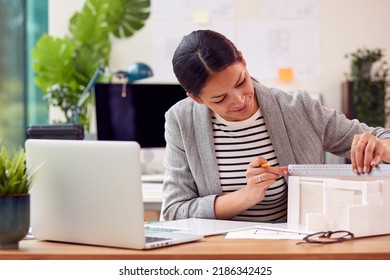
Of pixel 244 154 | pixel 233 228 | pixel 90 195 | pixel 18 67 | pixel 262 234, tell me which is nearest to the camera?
pixel 90 195

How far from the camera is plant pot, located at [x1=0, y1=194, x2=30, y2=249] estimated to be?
5.35 ft

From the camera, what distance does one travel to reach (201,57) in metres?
2.07

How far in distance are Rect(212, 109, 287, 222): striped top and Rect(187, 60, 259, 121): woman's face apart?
0.38 ft

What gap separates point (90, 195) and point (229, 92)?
1.86 ft

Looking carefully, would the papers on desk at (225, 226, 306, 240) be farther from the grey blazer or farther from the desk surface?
the grey blazer

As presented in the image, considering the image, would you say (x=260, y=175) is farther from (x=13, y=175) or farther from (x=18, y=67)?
(x=18, y=67)

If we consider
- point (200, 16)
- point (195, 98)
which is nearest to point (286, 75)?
point (200, 16)

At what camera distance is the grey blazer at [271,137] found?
2.27m

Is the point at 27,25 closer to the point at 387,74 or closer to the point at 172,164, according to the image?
the point at 387,74

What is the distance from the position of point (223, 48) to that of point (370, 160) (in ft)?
1.64

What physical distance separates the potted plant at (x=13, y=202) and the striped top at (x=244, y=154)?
756 mm

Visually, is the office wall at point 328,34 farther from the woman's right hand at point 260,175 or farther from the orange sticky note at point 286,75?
the woman's right hand at point 260,175

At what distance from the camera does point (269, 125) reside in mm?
2283

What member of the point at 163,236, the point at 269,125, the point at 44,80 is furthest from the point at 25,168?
the point at 44,80
